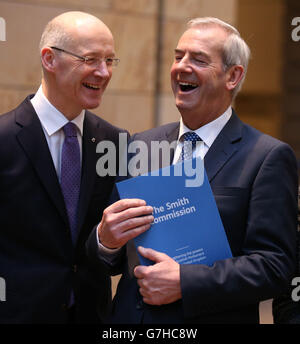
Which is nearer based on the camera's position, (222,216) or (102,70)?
(222,216)

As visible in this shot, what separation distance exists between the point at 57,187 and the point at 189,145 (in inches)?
27.3

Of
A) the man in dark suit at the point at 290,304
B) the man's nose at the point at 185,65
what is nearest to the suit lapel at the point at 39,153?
the man's nose at the point at 185,65

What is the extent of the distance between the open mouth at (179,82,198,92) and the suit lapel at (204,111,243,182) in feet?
0.76

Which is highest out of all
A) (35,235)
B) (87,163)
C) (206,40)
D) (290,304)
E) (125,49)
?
(125,49)

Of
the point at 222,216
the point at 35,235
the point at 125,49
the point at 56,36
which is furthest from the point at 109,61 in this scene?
the point at 125,49

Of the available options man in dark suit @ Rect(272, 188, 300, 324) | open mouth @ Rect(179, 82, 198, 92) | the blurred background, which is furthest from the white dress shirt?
the blurred background

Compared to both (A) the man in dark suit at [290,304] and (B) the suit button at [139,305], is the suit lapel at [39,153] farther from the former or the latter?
(A) the man in dark suit at [290,304]

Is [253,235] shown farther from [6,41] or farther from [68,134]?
[6,41]

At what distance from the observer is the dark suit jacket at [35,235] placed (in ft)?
9.82

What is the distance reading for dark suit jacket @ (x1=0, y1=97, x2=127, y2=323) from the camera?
2992 millimetres

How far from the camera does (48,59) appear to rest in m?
3.21

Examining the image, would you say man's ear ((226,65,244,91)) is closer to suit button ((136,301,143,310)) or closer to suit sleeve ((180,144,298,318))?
suit sleeve ((180,144,298,318))

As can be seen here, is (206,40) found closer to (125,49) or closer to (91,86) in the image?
(91,86)

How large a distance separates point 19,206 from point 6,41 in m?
3.20
